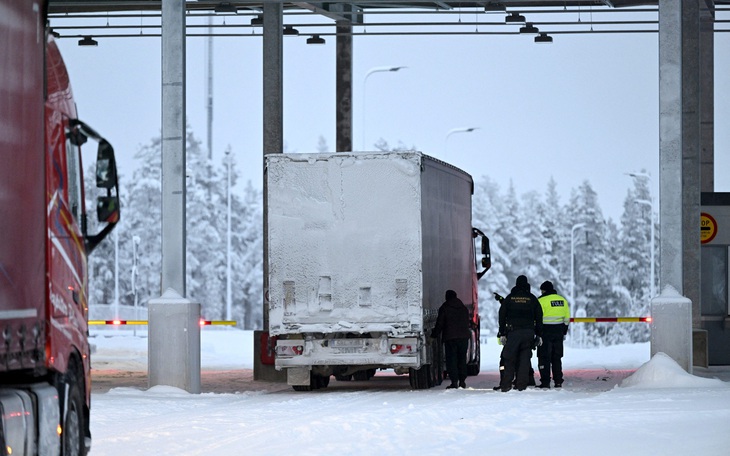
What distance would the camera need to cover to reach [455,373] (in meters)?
25.6

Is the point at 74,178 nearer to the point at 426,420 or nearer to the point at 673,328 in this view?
the point at 426,420

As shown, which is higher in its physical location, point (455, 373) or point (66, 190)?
point (66, 190)

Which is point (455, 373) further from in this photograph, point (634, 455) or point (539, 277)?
point (539, 277)

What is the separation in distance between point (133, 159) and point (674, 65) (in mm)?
101395

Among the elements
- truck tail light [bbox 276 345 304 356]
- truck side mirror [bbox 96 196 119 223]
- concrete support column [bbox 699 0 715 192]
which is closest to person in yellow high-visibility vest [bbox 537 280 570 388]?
truck tail light [bbox 276 345 304 356]

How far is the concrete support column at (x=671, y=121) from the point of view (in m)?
24.9

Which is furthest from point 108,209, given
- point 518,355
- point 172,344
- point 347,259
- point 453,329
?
point 453,329

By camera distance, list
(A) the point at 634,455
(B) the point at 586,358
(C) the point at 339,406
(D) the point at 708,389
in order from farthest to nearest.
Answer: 1. (B) the point at 586,358
2. (D) the point at 708,389
3. (C) the point at 339,406
4. (A) the point at 634,455

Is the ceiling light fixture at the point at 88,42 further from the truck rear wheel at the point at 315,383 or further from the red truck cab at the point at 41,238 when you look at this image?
the red truck cab at the point at 41,238

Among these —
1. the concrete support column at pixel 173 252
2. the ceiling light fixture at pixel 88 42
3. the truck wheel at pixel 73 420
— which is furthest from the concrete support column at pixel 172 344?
the ceiling light fixture at pixel 88 42

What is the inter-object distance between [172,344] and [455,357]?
185 inches

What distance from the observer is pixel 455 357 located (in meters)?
25.7

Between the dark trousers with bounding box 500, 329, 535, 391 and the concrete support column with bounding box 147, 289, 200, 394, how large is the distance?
4.70 meters

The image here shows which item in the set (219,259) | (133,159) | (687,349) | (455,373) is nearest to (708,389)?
(687,349)
